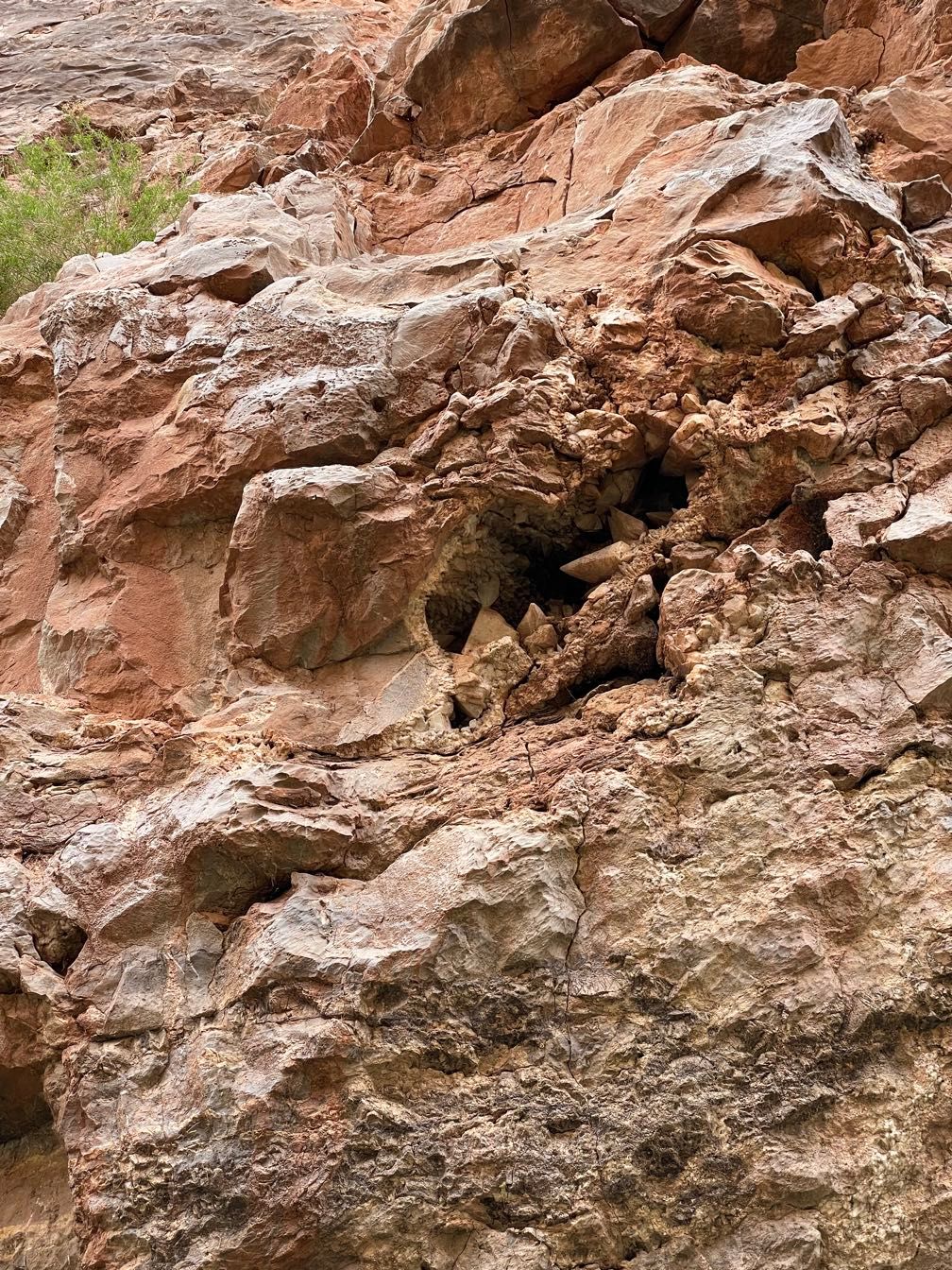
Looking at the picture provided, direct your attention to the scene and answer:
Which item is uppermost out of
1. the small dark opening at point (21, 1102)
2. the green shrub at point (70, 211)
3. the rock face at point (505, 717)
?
the green shrub at point (70, 211)

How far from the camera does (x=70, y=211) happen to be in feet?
32.9

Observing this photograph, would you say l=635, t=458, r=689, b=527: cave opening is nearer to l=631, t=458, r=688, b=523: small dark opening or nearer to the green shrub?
l=631, t=458, r=688, b=523: small dark opening

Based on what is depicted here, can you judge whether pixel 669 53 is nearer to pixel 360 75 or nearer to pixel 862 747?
pixel 360 75

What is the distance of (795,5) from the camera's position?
8.27 metres

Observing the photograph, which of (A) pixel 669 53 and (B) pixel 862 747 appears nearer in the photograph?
(B) pixel 862 747

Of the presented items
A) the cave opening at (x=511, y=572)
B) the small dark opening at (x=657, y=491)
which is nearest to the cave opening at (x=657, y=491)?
the small dark opening at (x=657, y=491)

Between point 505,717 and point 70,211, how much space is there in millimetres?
7725

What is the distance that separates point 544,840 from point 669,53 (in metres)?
6.73

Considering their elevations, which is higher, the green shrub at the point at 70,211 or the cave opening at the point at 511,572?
the green shrub at the point at 70,211

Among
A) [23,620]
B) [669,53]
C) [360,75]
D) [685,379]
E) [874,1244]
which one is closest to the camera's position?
[874,1244]

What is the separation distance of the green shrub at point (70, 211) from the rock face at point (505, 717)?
2266 mm

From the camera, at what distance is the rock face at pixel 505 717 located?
3418 mm

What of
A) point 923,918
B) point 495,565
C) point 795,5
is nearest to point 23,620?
point 495,565

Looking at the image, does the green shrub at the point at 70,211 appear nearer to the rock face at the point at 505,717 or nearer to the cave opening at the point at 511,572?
the rock face at the point at 505,717
